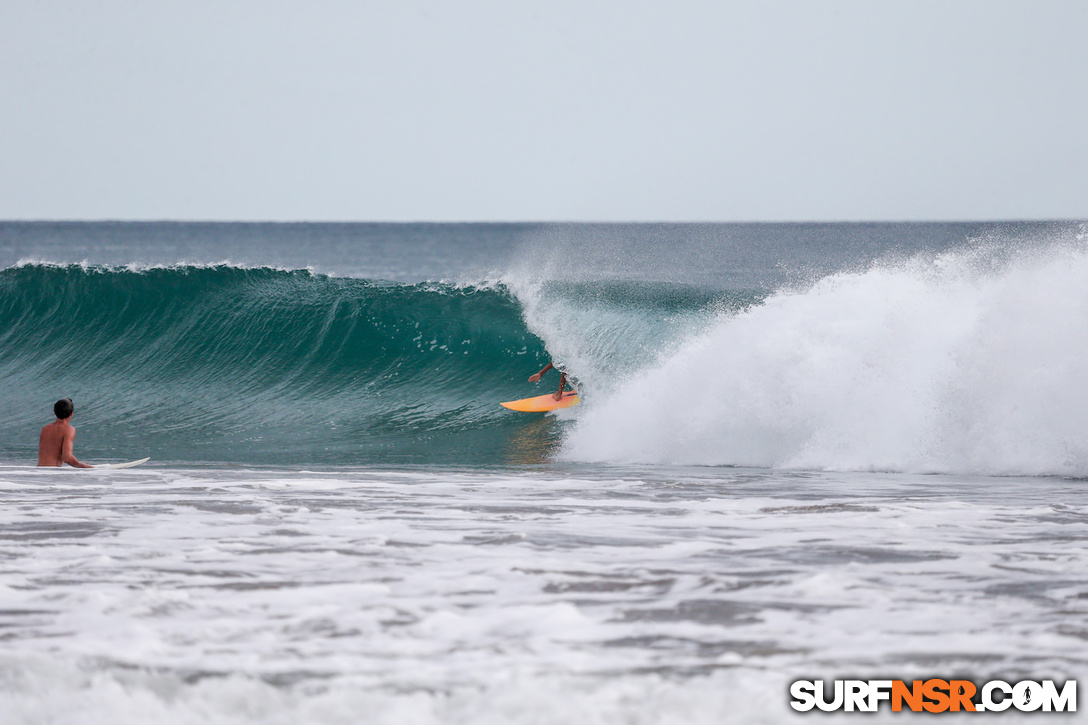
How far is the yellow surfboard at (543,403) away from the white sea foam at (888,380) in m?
1.05

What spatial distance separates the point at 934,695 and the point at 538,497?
12.5ft

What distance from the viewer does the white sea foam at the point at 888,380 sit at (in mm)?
8039

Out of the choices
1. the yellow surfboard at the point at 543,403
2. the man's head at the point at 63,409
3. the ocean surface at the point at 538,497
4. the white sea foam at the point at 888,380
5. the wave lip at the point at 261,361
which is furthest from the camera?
the yellow surfboard at the point at 543,403

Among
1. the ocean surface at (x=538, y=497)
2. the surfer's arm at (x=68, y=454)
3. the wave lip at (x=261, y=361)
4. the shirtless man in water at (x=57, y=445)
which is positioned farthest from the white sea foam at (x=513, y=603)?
the wave lip at (x=261, y=361)

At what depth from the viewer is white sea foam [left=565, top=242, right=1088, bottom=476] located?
26.4ft

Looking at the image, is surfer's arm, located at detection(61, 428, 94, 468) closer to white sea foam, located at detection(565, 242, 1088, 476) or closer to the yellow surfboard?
white sea foam, located at detection(565, 242, 1088, 476)

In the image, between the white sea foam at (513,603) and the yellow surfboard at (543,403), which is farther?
the yellow surfboard at (543,403)

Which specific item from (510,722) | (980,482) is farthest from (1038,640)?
(980,482)

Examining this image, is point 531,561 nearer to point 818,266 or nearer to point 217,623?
point 217,623

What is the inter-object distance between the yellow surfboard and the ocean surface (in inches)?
5.0

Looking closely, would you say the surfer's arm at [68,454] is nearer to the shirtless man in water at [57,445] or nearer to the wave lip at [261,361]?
the shirtless man in water at [57,445]

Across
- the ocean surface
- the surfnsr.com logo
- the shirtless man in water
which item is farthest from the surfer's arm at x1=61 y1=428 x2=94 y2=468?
the surfnsr.com logo

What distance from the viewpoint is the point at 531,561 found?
468 cm

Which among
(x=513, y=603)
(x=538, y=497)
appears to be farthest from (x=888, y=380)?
(x=513, y=603)
